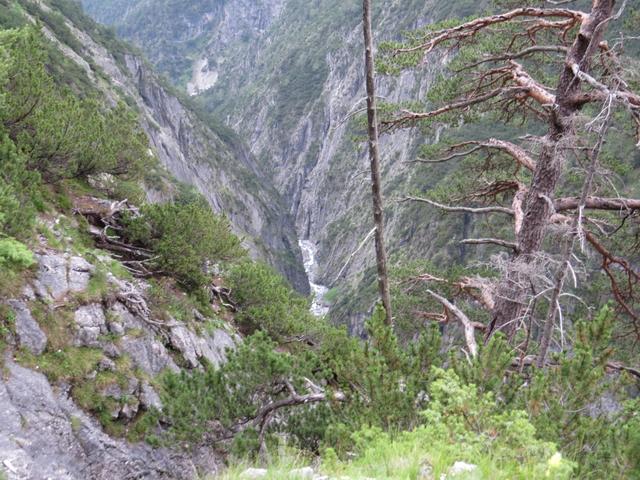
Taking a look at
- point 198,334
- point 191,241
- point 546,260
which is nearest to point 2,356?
point 198,334

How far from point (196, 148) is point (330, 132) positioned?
2013cm

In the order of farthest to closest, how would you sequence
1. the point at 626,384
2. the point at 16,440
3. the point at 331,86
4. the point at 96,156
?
the point at 331,86
the point at 96,156
the point at 16,440
the point at 626,384

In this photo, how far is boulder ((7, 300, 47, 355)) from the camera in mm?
7234

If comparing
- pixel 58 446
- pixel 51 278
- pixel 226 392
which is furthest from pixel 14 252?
pixel 226 392

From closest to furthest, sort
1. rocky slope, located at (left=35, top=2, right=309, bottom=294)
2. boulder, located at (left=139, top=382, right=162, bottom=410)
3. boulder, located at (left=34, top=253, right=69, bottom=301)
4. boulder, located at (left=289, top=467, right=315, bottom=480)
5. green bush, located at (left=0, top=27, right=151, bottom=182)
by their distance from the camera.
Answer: boulder, located at (left=289, top=467, right=315, bottom=480), boulder, located at (left=34, top=253, right=69, bottom=301), boulder, located at (left=139, top=382, right=162, bottom=410), green bush, located at (left=0, top=27, right=151, bottom=182), rocky slope, located at (left=35, top=2, right=309, bottom=294)

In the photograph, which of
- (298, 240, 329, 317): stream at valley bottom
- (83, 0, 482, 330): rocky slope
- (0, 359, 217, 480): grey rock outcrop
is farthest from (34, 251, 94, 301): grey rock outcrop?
(298, 240, 329, 317): stream at valley bottom

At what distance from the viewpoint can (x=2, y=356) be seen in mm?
6828

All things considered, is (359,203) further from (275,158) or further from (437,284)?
(437,284)

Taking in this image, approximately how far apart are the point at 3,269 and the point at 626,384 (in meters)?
8.18

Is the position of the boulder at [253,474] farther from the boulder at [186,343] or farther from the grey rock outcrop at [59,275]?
the boulder at [186,343]

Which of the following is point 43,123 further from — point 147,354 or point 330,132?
point 330,132

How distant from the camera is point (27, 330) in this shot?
7328 millimetres

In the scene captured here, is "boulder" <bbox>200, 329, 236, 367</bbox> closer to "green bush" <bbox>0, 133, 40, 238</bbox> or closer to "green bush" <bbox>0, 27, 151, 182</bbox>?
"green bush" <bbox>0, 133, 40, 238</bbox>

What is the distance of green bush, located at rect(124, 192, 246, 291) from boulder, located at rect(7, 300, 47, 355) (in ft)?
12.2
